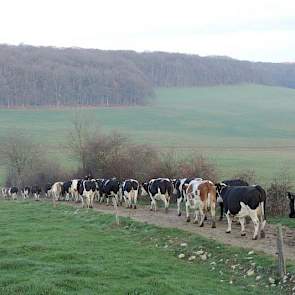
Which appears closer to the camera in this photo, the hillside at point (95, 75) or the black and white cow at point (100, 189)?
the black and white cow at point (100, 189)

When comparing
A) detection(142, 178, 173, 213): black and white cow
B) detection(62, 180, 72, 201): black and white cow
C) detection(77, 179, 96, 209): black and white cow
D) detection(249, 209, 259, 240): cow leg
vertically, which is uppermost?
detection(249, 209, 259, 240): cow leg

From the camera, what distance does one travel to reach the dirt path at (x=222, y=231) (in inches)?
659

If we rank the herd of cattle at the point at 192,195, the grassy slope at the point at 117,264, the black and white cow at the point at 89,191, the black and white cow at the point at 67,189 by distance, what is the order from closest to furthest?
1. the grassy slope at the point at 117,264
2. the herd of cattle at the point at 192,195
3. the black and white cow at the point at 89,191
4. the black and white cow at the point at 67,189

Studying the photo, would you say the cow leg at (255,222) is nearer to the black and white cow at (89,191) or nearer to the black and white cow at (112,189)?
the black and white cow at (112,189)

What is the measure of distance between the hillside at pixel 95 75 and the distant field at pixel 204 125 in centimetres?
1040

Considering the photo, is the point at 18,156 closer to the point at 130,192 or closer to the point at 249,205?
the point at 130,192

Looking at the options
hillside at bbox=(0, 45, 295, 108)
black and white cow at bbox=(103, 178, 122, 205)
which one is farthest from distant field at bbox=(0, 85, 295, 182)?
black and white cow at bbox=(103, 178, 122, 205)

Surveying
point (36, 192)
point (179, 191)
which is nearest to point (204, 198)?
point (179, 191)

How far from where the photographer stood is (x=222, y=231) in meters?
19.9

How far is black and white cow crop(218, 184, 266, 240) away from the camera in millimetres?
18375

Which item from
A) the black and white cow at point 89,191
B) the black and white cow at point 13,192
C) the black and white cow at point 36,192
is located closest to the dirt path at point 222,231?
the black and white cow at point 89,191

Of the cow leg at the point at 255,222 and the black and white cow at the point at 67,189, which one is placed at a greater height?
the cow leg at the point at 255,222

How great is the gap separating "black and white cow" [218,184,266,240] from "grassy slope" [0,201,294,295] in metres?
1.91

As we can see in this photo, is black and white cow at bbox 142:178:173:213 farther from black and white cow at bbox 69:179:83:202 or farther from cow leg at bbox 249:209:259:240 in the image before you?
black and white cow at bbox 69:179:83:202
